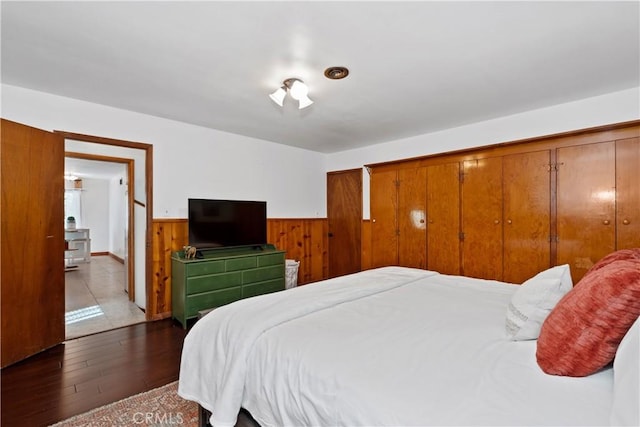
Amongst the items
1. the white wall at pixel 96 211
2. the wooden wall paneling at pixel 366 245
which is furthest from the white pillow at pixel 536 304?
the white wall at pixel 96 211

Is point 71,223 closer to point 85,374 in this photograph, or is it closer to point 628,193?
point 85,374

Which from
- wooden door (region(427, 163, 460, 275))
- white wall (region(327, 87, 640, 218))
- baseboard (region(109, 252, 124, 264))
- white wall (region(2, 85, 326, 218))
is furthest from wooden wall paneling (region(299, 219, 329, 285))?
baseboard (region(109, 252, 124, 264))

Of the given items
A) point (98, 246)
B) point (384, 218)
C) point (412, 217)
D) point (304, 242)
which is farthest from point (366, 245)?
point (98, 246)

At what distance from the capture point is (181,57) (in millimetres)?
2150

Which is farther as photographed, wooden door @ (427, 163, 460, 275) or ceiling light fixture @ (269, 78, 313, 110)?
wooden door @ (427, 163, 460, 275)

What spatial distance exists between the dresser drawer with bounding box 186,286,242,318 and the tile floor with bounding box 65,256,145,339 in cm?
72

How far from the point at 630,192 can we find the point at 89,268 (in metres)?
9.09

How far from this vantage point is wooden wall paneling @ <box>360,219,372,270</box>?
4.77 metres

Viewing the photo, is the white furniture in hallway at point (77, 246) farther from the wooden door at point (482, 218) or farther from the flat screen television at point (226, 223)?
the wooden door at point (482, 218)

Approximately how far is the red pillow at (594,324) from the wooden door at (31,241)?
3.52 meters

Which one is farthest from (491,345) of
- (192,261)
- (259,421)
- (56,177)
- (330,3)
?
(56,177)

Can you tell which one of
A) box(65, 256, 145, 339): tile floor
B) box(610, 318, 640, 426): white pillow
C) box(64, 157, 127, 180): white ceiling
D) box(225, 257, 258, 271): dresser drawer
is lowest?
box(65, 256, 145, 339): tile floor

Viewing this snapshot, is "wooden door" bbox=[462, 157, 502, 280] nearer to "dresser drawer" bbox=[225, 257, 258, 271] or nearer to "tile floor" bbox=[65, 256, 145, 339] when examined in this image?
"dresser drawer" bbox=[225, 257, 258, 271]

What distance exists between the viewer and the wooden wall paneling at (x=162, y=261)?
353 centimetres
